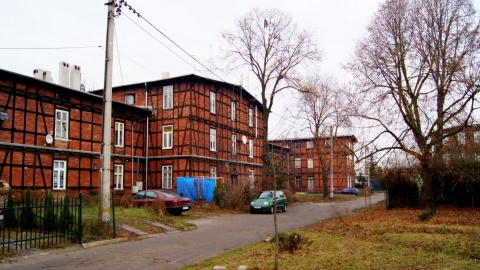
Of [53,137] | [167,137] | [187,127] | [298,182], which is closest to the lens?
[53,137]

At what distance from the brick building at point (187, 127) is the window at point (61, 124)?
8.46 meters

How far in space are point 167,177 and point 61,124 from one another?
1006 centimetres

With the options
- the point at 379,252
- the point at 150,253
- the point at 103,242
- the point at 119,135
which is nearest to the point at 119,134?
the point at 119,135

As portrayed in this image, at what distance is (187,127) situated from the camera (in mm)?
32188

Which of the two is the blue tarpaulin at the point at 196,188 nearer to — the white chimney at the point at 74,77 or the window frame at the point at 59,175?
the window frame at the point at 59,175

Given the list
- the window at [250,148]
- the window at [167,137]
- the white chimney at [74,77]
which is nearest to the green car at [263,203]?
the window at [167,137]

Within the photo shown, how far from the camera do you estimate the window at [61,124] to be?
82.5 ft

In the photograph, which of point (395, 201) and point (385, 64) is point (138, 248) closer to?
point (385, 64)

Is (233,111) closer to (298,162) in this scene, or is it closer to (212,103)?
(212,103)

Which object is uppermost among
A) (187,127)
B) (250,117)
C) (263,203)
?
(250,117)

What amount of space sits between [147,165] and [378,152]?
805 inches

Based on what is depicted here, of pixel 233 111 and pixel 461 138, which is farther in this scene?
pixel 233 111

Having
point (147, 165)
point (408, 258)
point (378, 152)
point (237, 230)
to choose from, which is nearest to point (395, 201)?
point (378, 152)

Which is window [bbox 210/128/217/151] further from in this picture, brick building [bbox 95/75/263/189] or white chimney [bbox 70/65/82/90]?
white chimney [bbox 70/65/82/90]
